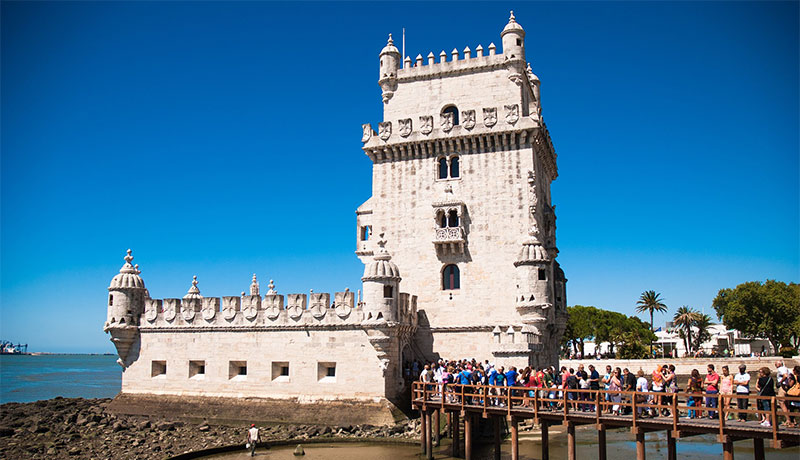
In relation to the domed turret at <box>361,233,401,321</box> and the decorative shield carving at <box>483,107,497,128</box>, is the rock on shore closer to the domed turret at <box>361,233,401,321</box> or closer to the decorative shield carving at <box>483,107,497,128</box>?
the domed turret at <box>361,233,401,321</box>

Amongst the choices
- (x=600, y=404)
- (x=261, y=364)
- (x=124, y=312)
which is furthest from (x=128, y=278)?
(x=600, y=404)

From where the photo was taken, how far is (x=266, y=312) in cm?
3338

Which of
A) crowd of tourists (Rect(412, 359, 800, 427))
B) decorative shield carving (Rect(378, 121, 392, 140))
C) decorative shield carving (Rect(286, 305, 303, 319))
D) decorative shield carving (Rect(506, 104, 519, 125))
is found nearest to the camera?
crowd of tourists (Rect(412, 359, 800, 427))

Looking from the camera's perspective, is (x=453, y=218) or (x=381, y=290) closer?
(x=381, y=290)

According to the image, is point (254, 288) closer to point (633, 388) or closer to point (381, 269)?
point (381, 269)

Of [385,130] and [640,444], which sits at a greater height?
[385,130]

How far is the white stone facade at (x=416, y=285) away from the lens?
3156 cm

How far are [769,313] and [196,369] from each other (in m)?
61.4

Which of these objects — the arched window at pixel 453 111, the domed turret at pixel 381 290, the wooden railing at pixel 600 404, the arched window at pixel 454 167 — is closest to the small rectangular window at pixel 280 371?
the domed turret at pixel 381 290

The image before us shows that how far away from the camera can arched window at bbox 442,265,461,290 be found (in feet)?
113

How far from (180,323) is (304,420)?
32.1 ft

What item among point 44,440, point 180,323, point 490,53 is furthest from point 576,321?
point 44,440

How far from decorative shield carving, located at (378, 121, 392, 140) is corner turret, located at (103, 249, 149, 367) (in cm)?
1678

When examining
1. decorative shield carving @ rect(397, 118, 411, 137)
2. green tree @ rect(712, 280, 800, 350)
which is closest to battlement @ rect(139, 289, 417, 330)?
decorative shield carving @ rect(397, 118, 411, 137)
